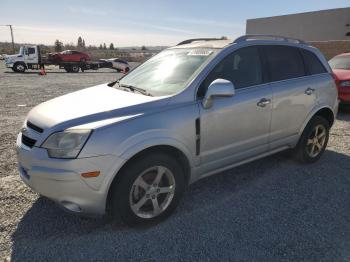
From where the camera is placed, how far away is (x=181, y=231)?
3262mm

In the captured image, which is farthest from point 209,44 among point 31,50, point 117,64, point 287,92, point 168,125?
point 117,64

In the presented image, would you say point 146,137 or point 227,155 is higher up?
point 146,137

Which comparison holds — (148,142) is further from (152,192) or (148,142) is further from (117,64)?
(117,64)

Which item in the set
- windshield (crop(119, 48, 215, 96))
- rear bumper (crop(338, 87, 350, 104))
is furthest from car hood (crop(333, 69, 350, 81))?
windshield (crop(119, 48, 215, 96))

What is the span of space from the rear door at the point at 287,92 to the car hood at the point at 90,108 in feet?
5.69

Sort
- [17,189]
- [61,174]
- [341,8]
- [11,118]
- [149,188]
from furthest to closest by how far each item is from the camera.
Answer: [341,8] < [11,118] < [17,189] < [149,188] < [61,174]

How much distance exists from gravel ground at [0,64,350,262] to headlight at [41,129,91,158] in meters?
0.85

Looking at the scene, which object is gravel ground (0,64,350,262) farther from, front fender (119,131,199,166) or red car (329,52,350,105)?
red car (329,52,350,105)

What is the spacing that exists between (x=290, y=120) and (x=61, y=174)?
10.0 ft

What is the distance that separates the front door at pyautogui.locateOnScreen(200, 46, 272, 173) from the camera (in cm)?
355

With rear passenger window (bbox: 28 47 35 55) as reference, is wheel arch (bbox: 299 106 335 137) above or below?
below

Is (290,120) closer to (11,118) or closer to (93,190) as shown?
(93,190)

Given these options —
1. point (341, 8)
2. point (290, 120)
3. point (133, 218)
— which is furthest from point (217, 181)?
point (341, 8)

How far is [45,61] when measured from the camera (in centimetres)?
2920
